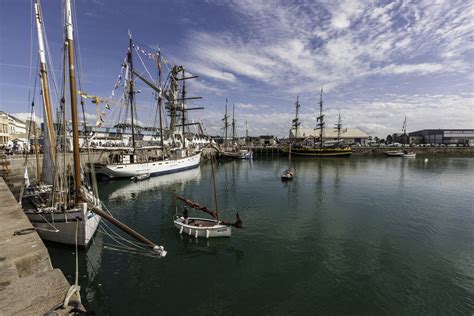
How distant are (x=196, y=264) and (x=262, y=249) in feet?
15.4

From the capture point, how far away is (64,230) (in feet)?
44.7

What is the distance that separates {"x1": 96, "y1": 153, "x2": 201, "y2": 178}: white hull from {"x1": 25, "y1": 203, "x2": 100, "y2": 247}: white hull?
27337 mm

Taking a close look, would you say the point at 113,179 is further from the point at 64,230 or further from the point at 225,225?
the point at 225,225

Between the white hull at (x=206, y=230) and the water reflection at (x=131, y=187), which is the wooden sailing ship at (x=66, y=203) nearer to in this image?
the white hull at (x=206, y=230)

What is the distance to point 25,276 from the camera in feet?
23.3

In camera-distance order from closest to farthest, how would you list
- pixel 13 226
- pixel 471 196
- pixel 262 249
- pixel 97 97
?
pixel 13 226 < pixel 262 249 < pixel 471 196 < pixel 97 97

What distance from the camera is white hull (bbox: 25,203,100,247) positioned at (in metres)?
13.0

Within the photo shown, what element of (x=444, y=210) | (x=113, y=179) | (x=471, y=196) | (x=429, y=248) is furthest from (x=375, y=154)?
(x=113, y=179)

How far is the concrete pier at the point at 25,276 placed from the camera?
16.1 ft

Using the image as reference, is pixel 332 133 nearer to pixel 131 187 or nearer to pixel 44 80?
pixel 131 187

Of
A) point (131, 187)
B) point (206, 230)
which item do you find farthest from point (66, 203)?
point (131, 187)

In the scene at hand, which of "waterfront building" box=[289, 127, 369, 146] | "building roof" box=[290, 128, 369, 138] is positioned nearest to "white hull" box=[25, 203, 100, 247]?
"waterfront building" box=[289, 127, 369, 146]

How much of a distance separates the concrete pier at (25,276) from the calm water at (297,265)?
3764 mm

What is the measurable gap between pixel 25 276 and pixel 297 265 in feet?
41.5
